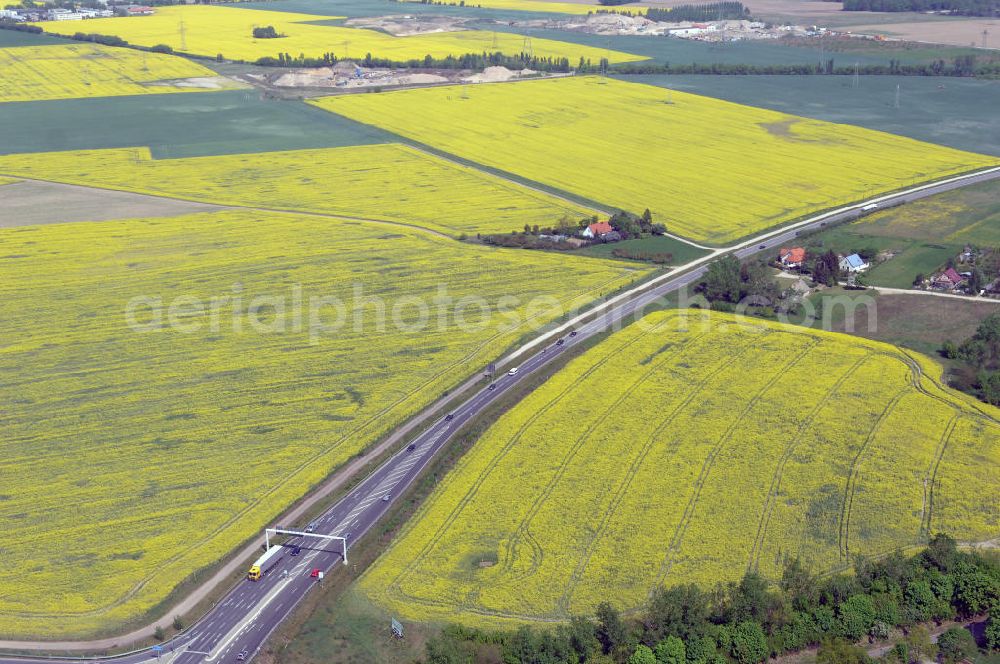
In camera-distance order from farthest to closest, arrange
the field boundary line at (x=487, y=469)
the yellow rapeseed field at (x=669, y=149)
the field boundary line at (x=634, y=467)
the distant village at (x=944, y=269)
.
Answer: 1. the yellow rapeseed field at (x=669, y=149)
2. the distant village at (x=944, y=269)
3. the field boundary line at (x=487, y=469)
4. the field boundary line at (x=634, y=467)

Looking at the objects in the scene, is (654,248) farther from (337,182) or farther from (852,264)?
(337,182)

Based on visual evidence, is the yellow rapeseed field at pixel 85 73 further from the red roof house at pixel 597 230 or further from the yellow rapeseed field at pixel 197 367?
the red roof house at pixel 597 230

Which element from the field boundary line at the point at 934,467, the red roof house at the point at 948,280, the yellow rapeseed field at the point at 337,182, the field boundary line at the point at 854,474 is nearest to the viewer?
the field boundary line at the point at 854,474

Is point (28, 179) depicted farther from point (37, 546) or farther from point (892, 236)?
point (892, 236)

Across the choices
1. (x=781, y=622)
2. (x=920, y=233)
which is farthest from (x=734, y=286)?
(x=781, y=622)

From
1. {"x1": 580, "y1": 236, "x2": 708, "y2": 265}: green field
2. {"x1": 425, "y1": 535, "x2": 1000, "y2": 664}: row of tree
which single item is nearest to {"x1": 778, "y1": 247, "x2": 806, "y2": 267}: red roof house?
{"x1": 580, "y1": 236, "x2": 708, "y2": 265}: green field

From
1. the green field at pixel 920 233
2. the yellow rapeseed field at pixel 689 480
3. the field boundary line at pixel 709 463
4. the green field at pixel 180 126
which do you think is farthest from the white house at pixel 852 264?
the green field at pixel 180 126

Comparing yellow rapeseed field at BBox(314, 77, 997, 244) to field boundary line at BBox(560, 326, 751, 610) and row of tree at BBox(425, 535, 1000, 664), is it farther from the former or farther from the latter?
row of tree at BBox(425, 535, 1000, 664)

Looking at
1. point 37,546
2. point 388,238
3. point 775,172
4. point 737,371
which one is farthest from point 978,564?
point 775,172
